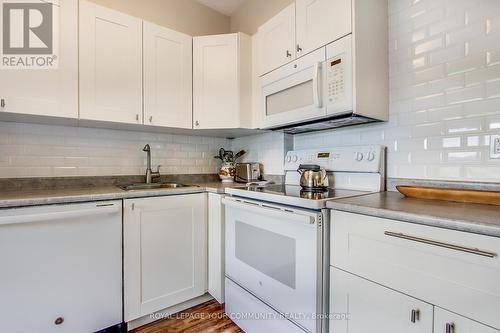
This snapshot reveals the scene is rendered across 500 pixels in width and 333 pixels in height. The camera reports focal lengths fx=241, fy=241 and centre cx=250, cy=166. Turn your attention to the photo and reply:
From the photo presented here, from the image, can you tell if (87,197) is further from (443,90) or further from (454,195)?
(443,90)

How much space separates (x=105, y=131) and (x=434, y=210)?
7.29 feet

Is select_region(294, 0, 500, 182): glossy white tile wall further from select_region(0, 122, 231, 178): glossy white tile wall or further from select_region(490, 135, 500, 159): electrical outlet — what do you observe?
select_region(0, 122, 231, 178): glossy white tile wall

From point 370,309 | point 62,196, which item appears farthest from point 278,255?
point 62,196

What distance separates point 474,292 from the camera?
734 millimetres

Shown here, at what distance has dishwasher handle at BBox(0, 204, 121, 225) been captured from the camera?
3.92 ft

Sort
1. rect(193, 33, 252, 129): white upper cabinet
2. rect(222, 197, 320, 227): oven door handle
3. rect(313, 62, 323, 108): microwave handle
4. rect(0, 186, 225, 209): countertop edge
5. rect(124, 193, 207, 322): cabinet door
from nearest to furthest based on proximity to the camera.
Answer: rect(222, 197, 320, 227): oven door handle → rect(0, 186, 225, 209): countertop edge → rect(313, 62, 323, 108): microwave handle → rect(124, 193, 207, 322): cabinet door → rect(193, 33, 252, 129): white upper cabinet

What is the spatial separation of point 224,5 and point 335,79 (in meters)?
1.74

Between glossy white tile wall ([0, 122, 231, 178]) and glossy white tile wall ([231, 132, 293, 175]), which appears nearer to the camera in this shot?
glossy white tile wall ([0, 122, 231, 178])

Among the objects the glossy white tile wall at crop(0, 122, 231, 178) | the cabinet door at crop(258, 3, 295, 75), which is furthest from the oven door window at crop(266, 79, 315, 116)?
the glossy white tile wall at crop(0, 122, 231, 178)

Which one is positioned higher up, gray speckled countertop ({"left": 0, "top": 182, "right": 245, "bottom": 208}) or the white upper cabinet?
the white upper cabinet

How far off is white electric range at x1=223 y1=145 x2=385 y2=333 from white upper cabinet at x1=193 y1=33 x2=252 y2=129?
2.15ft

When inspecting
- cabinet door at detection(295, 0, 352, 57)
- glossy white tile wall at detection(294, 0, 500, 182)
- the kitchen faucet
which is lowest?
the kitchen faucet

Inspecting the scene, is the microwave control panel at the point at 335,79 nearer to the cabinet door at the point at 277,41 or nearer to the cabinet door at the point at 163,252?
the cabinet door at the point at 277,41

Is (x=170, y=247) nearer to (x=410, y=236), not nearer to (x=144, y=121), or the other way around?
(x=144, y=121)
